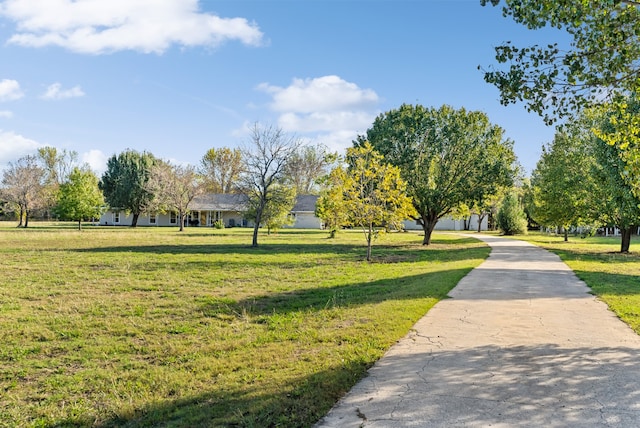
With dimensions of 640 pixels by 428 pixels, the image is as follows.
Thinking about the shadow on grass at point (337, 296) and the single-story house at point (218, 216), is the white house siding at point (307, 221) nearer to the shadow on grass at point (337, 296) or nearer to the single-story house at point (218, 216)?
the single-story house at point (218, 216)

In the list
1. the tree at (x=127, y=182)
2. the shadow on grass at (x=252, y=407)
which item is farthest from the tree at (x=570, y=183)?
the tree at (x=127, y=182)

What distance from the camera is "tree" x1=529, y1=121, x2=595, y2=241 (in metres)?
25.3

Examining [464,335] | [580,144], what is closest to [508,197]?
[580,144]

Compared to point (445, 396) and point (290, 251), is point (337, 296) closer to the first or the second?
point (445, 396)

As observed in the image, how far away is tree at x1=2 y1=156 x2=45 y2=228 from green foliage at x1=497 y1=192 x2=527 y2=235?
51665mm

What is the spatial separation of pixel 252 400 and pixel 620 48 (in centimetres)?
780

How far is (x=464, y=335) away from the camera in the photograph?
6.87 metres

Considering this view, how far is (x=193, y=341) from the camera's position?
7.65 metres

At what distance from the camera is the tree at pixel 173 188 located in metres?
52.6

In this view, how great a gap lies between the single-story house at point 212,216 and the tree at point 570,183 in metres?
39.6

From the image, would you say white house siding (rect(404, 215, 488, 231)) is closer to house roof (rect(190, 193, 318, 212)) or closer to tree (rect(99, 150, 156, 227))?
house roof (rect(190, 193, 318, 212))

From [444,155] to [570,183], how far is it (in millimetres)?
7061

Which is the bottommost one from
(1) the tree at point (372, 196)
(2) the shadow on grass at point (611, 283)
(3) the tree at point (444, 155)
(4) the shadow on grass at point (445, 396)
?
(4) the shadow on grass at point (445, 396)

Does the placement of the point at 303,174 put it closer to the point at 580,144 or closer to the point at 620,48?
the point at 580,144
